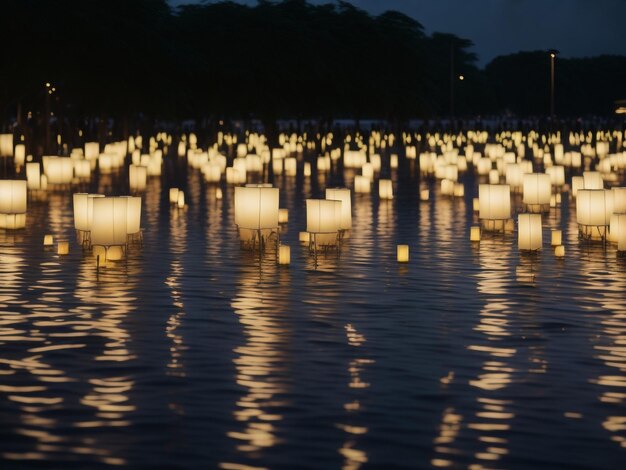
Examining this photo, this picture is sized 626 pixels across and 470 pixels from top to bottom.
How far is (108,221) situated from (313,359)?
7.81 m

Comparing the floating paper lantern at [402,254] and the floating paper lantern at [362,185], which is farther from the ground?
the floating paper lantern at [362,185]

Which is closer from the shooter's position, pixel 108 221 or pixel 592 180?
pixel 108 221

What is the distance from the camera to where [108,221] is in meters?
19.4

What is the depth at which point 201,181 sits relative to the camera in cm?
4050

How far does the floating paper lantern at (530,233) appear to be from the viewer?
21.4 metres

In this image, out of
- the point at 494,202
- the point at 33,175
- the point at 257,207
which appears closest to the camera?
the point at 257,207

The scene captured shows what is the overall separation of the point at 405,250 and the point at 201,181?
2075 cm

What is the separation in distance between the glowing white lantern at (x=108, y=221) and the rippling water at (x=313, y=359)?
1.62 ft

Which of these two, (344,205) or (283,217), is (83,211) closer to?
(344,205)

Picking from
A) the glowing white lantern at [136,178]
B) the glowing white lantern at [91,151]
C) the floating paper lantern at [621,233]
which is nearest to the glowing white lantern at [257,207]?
the floating paper lantern at [621,233]

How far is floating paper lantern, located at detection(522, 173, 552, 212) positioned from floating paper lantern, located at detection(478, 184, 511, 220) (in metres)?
3.78

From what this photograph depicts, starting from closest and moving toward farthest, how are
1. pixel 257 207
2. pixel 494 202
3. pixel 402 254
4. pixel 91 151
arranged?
pixel 402 254, pixel 257 207, pixel 494 202, pixel 91 151

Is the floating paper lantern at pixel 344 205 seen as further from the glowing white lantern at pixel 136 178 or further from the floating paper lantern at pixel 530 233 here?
the glowing white lantern at pixel 136 178

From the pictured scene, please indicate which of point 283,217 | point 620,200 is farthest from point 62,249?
point 620,200
